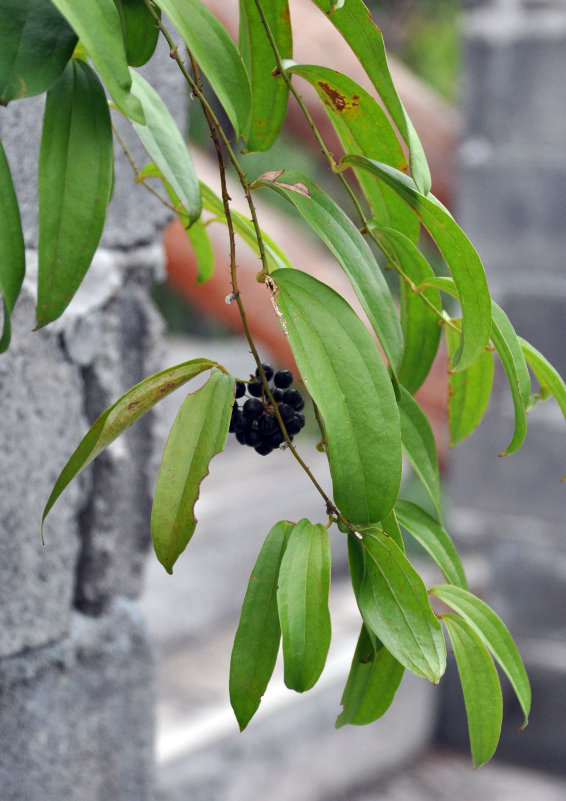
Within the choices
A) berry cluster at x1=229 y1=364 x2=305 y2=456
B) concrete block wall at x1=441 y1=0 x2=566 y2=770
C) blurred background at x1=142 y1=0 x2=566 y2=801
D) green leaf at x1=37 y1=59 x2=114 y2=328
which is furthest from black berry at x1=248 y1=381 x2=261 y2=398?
concrete block wall at x1=441 y1=0 x2=566 y2=770

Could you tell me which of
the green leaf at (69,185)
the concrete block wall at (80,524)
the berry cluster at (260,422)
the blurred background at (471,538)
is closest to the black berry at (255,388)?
the berry cluster at (260,422)

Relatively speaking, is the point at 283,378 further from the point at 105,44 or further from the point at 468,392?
the point at 105,44

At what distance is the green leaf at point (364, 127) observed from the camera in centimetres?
40

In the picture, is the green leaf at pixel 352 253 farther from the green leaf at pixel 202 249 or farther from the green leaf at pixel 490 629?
the green leaf at pixel 202 249

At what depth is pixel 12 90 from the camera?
34 centimetres

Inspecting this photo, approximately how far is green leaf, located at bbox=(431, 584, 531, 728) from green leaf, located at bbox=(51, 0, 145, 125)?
0.78ft

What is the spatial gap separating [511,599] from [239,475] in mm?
635

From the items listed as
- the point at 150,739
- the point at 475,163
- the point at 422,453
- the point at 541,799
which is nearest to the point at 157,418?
the point at 150,739

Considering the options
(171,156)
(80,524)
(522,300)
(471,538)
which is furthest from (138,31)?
(471,538)

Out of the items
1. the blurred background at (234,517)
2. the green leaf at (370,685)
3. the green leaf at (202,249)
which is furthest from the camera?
the blurred background at (234,517)

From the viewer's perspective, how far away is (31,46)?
1.14 ft

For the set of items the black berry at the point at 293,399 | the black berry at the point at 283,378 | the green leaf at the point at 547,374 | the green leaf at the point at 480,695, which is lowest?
the green leaf at the point at 480,695

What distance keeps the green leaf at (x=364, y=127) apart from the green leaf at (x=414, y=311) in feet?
0.05

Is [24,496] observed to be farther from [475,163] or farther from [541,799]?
[541,799]
